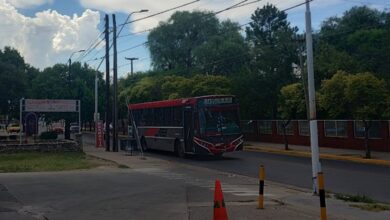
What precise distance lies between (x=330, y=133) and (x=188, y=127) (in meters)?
11.4

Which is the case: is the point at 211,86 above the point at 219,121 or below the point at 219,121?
above

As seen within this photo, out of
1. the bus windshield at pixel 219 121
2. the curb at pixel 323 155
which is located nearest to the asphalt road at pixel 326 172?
the curb at pixel 323 155

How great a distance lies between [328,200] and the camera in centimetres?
1327

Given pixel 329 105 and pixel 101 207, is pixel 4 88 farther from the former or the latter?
pixel 101 207

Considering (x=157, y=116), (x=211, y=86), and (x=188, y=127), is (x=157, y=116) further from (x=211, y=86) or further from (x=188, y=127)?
(x=211, y=86)

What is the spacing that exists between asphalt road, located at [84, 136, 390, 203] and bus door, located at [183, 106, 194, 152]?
779 millimetres

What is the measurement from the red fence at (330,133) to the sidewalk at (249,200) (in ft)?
42.3

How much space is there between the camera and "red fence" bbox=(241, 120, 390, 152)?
31.0 metres

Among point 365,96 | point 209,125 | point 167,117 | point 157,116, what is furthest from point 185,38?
point 365,96

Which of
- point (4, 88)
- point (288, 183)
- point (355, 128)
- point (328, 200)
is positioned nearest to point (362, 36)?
point (355, 128)

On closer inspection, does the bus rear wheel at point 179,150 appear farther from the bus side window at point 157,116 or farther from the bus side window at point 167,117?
the bus side window at point 157,116

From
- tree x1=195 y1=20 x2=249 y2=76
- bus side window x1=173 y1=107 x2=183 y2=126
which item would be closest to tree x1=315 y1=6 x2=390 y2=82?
tree x1=195 y1=20 x2=249 y2=76

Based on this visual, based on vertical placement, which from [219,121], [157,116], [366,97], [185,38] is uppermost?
[185,38]

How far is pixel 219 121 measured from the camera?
28.0 m
